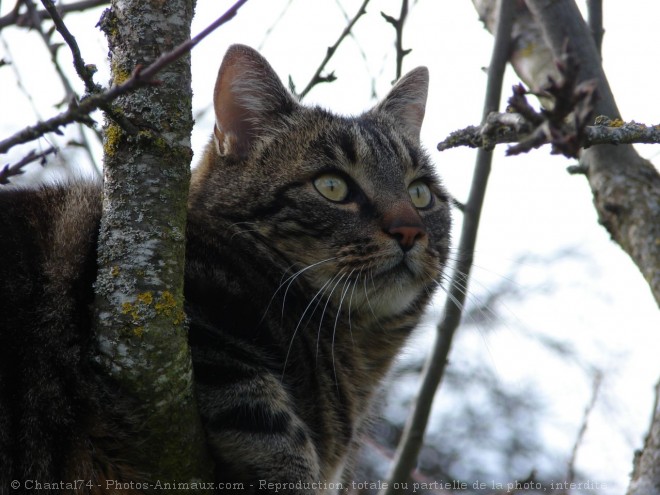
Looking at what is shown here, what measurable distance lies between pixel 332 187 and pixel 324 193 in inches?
2.0

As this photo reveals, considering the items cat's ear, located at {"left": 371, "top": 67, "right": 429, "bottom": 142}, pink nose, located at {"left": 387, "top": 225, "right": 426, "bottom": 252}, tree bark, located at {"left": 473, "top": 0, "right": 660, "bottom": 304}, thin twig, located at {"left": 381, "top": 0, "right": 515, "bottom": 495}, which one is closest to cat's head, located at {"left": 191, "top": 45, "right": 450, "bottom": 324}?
pink nose, located at {"left": 387, "top": 225, "right": 426, "bottom": 252}

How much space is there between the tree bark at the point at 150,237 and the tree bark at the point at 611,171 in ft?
5.79

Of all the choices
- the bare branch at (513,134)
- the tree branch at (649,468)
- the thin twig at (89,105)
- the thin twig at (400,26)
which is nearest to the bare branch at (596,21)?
the thin twig at (400,26)

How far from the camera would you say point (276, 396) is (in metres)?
2.56

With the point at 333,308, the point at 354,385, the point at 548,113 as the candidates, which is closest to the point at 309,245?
the point at 333,308

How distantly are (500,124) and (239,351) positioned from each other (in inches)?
47.6

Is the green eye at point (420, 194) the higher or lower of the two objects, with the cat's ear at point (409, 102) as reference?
lower

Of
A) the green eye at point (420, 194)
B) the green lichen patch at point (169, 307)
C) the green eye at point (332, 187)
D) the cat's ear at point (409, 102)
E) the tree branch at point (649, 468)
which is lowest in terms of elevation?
the tree branch at point (649, 468)

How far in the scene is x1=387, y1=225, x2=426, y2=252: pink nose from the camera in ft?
10.5

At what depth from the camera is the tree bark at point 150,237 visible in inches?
81.2

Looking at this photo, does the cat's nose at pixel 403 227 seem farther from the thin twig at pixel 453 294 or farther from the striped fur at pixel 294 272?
the thin twig at pixel 453 294

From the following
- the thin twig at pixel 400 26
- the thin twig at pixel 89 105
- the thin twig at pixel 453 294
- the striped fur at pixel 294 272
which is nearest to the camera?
the thin twig at pixel 89 105

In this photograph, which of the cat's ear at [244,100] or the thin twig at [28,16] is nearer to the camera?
the thin twig at [28,16]

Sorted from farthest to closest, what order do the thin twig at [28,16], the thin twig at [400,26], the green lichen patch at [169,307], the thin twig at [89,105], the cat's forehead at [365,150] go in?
the thin twig at [400,26]
the cat's forehead at [365,150]
the thin twig at [28,16]
the green lichen patch at [169,307]
the thin twig at [89,105]
